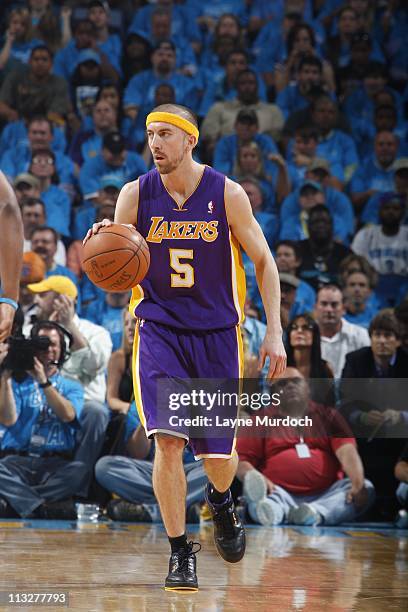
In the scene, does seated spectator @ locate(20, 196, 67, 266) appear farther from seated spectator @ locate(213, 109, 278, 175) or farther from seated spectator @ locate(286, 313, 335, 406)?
seated spectator @ locate(286, 313, 335, 406)

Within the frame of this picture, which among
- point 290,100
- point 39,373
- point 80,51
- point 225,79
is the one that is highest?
point 80,51

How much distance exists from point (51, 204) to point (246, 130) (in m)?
2.07

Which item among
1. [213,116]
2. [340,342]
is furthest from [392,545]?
[213,116]

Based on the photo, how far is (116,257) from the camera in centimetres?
382

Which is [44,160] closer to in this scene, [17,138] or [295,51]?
[17,138]

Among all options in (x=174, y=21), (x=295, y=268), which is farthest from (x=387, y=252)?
(x=174, y=21)

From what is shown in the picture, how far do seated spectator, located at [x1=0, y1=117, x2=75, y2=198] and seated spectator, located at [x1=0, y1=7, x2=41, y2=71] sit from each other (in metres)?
1.12

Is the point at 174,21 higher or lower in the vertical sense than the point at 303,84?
higher

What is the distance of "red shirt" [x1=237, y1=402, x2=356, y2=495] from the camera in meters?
6.77

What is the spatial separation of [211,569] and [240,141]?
5.25 metres

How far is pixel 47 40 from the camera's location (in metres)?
10.0

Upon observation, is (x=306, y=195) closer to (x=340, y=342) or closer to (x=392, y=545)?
(x=340, y=342)

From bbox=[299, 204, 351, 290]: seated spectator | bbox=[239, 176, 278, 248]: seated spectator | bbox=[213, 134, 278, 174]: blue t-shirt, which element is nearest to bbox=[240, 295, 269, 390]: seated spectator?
bbox=[299, 204, 351, 290]: seated spectator

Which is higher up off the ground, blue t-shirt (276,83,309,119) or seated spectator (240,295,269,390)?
blue t-shirt (276,83,309,119)
